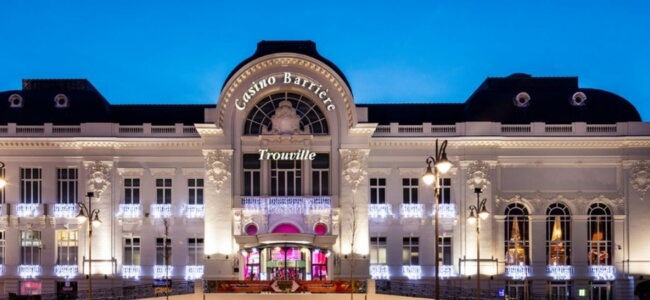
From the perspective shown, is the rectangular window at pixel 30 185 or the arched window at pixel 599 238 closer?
the arched window at pixel 599 238

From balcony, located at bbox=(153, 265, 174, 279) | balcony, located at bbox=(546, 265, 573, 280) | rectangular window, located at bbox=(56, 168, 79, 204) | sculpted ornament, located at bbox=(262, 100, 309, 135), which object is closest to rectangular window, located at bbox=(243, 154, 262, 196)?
sculpted ornament, located at bbox=(262, 100, 309, 135)

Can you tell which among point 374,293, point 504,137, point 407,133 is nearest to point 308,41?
point 407,133

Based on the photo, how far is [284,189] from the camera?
65.6 m

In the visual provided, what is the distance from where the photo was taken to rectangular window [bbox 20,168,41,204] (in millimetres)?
67000

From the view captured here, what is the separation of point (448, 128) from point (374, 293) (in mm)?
14794

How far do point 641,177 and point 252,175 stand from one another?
88.8 feet

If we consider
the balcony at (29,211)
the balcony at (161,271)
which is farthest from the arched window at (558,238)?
the balcony at (29,211)

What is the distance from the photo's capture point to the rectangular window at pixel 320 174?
65.7 meters

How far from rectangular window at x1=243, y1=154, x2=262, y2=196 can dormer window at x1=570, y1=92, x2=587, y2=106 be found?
76.5ft

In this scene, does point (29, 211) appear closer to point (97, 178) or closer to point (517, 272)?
point (97, 178)

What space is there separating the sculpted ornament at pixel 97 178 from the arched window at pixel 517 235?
2827 cm

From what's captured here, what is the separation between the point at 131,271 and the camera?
66.5 metres

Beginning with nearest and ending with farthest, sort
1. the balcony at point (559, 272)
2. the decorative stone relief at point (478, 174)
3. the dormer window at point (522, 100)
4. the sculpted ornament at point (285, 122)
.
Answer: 1. the sculpted ornament at point (285, 122)
2. the decorative stone relief at point (478, 174)
3. the balcony at point (559, 272)
4. the dormer window at point (522, 100)

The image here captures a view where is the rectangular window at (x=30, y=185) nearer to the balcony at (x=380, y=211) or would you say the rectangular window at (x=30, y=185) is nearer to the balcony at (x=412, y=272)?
the balcony at (x=380, y=211)
